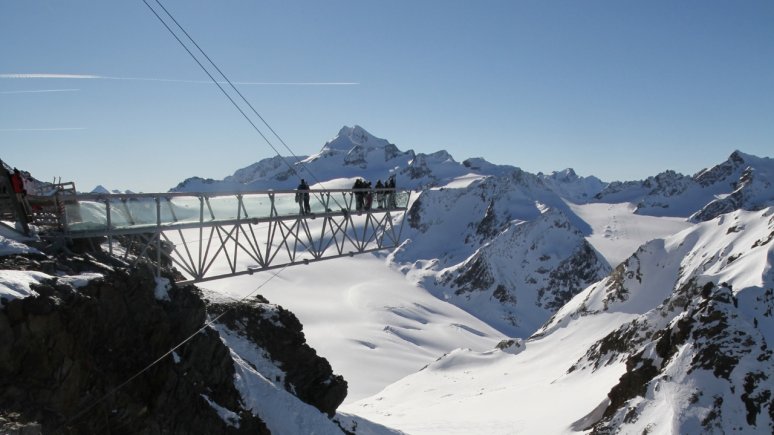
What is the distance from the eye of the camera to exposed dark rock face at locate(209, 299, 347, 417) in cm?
2895

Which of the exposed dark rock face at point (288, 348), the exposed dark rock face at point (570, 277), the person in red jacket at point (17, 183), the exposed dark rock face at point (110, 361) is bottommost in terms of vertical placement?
the exposed dark rock face at point (570, 277)

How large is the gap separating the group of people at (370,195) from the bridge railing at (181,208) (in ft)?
0.43

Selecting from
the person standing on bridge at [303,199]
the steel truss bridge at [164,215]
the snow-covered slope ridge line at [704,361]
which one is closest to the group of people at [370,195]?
the steel truss bridge at [164,215]

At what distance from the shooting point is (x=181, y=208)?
1928 centimetres

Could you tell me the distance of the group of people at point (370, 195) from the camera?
1027 inches

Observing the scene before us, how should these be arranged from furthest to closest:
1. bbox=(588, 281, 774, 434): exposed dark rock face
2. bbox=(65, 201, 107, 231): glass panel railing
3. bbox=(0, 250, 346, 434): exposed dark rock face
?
bbox=(588, 281, 774, 434): exposed dark rock face < bbox=(65, 201, 107, 231): glass panel railing < bbox=(0, 250, 346, 434): exposed dark rock face

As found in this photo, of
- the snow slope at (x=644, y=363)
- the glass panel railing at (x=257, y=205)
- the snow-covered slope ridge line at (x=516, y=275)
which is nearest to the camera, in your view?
the glass panel railing at (x=257, y=205)

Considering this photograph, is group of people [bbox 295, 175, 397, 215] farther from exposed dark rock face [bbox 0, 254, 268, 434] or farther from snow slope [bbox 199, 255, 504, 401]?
snow slope [bbox 199, 255, 504, 401]

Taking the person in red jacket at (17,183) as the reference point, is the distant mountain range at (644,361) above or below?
below

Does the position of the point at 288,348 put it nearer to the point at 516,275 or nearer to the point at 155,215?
the point at 155,215

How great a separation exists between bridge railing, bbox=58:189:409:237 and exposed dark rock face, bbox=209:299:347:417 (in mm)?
8655

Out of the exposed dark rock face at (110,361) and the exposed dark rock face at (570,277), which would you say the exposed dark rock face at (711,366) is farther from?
the exposed dark rock face at (570,277)

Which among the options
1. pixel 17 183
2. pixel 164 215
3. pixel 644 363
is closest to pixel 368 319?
pixel 644 363

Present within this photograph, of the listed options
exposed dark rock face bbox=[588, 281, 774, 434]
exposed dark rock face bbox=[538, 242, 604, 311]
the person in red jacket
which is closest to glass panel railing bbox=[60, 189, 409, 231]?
the person in red jacket
